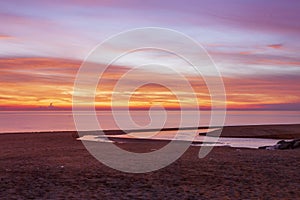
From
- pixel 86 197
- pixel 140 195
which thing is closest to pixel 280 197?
pixel 140 195

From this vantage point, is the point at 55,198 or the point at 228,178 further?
the point at 228,178

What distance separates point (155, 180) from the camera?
1772cm

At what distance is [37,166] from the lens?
2123cm

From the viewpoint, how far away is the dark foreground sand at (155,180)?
14.8 m

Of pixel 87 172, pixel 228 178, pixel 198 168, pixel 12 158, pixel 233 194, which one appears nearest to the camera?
pixel 233 194

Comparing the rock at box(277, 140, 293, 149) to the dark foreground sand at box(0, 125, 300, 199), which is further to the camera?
the rock at box(277, 140, 293, 149)

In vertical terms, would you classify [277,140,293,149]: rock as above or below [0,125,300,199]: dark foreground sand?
below

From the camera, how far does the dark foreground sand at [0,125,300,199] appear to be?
14.8 m

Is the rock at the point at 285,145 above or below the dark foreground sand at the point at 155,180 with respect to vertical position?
below

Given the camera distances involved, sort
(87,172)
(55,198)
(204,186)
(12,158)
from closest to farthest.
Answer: (55,198) → (204,186) → (87,172) → (12,158)

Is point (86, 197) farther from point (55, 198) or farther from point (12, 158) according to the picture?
point (12, 158)

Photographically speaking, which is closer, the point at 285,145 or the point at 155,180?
the point at 155,180

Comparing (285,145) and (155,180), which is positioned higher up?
(155,180)

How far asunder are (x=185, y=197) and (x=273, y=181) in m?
5.15
